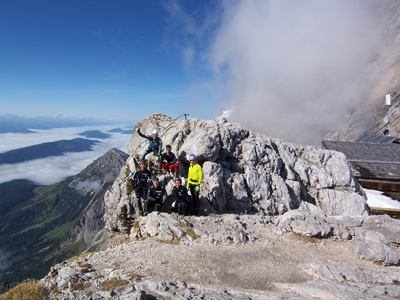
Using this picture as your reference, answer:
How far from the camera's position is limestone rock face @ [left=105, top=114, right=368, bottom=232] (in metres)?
18.6

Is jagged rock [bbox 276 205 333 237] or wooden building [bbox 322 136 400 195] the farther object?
wooden building [bbox 322 136 400 195]

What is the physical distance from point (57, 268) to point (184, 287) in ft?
18.5

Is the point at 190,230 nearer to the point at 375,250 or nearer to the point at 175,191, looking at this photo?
the point at 175,191

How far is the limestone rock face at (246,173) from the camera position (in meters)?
18.6

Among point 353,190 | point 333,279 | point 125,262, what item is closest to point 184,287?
point 125,262

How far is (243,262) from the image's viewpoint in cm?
997

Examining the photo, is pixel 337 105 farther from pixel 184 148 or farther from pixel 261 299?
pixel 261 299

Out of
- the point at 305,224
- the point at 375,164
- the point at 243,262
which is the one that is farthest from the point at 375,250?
the point at 375,164

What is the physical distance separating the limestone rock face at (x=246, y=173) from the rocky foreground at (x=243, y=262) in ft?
15.1

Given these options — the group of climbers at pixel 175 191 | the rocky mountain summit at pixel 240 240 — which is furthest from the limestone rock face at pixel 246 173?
the group of climbers at pixel 175 191

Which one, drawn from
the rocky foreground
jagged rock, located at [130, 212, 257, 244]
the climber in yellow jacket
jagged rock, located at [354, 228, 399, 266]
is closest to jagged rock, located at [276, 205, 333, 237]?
the rocky foreground

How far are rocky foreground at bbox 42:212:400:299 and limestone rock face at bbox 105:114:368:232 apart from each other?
4611mm

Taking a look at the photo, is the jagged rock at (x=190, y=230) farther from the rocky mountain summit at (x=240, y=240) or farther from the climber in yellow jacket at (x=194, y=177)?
the climber in yellow jacket at (x=194, y=177)

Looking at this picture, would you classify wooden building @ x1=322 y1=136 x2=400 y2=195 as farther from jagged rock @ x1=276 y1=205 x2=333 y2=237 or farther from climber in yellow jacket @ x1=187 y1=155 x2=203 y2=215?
climber in yellow jacket @ x1=187 y1=155 x2=203 y2=215
